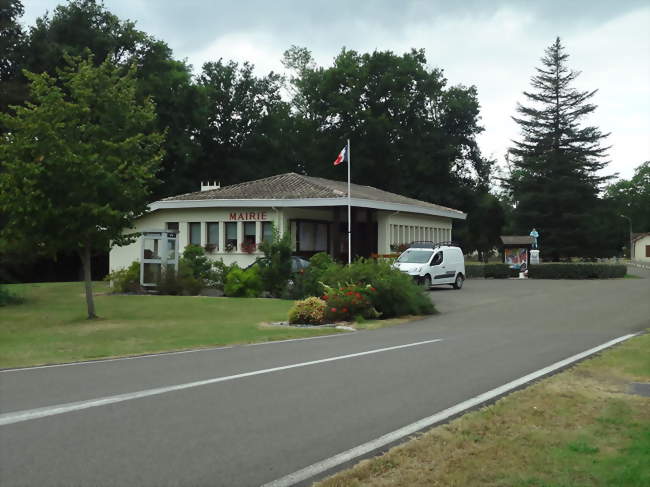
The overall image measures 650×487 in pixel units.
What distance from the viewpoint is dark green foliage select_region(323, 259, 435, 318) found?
2153 cm

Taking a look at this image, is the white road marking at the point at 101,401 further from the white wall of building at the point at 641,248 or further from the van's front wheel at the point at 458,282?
the white wall of building at the point at 641,248

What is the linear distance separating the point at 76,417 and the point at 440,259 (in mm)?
27124

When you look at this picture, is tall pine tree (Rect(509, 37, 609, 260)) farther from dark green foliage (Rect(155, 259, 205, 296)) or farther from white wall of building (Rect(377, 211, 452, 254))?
dark green foliage (Rect(155, 259, 205, 296))

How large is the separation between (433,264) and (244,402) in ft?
83.4

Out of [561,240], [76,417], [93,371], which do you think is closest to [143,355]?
[93,371]

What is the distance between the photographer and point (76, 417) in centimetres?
723

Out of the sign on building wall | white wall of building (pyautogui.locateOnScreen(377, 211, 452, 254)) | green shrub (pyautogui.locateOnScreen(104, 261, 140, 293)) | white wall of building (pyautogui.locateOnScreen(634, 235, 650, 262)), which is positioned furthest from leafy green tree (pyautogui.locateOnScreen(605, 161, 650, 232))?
green shrub (pyautogui.locateOnScreen(104, 261, 140, 293))

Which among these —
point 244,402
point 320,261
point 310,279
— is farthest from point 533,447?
point 320,261

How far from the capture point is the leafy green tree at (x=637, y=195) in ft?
400

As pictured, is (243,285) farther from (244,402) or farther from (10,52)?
(10,52)

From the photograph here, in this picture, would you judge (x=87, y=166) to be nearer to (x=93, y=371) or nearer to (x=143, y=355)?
(x=143, y=355)

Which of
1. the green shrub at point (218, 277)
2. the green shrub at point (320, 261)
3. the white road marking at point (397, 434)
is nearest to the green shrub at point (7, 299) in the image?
the green shrub at point (218, 277)

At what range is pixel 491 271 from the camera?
46.7 meters

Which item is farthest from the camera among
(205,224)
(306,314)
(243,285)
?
(205,224)
